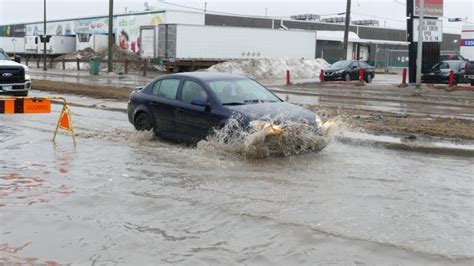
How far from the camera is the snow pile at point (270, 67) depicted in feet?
154

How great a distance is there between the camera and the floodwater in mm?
5227

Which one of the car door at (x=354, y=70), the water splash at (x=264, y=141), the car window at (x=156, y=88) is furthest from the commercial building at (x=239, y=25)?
the water splash at (x=264, y=141)

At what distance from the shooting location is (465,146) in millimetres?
11055

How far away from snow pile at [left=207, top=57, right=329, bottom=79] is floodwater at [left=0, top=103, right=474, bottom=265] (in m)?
35.9

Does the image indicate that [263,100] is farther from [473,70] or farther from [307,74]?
[307,74]

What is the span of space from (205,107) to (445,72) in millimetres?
25619

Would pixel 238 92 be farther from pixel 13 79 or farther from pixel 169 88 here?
pixel 13 79

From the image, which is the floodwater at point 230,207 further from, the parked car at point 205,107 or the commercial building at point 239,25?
the commercial building at point 239,25

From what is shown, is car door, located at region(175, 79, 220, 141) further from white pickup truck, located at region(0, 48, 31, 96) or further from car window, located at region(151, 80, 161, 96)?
white pickup truck, located at region(0, 48, 31, 96)

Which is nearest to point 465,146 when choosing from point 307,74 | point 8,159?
point 8,159

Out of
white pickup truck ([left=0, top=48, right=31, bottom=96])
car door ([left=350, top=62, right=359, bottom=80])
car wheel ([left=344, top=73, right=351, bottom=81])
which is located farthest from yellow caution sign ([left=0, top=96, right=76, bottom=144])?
car door ([left=350, top=62, right=359, bottom=80])

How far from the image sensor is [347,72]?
1437 inches

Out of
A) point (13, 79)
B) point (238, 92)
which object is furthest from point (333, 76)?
point (238, 92)

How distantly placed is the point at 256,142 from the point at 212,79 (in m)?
1.94
